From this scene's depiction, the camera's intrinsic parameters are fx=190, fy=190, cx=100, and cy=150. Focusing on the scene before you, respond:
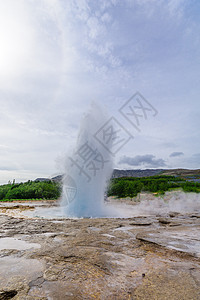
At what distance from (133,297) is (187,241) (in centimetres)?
379

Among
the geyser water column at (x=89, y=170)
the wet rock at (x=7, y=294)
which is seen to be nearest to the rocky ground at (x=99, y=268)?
the wet rock at (x=7, y=294)

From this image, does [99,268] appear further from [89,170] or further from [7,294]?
[89,170]

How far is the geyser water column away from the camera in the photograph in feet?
48.1

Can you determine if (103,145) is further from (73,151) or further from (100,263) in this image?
(100,263)

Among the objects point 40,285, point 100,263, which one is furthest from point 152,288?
point 40,285

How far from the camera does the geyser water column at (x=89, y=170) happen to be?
1466 centimetres

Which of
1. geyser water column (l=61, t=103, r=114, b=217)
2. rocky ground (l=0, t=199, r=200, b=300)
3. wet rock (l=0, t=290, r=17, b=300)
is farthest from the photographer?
geyser water column (l=61, t=103, r=114, b=217)

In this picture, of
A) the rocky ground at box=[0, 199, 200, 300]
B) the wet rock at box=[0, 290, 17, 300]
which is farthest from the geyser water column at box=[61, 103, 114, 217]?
the wet rock at box=[0, 290, 17, 300]

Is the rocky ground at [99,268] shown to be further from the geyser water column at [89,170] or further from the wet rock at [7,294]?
the geyser water column at [89,170]

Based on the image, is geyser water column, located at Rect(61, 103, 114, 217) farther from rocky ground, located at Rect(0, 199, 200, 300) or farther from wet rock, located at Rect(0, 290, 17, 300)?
wet rock, located at Rect(0, 290, 17, 300)

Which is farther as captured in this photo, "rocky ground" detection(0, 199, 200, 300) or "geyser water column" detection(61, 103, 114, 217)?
"geyser water column" detection(61, 103, 114, 217)

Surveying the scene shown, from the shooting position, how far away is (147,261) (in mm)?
4281

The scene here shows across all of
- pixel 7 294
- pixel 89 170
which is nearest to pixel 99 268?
pixel 7 294

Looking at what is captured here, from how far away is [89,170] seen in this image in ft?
49.1
